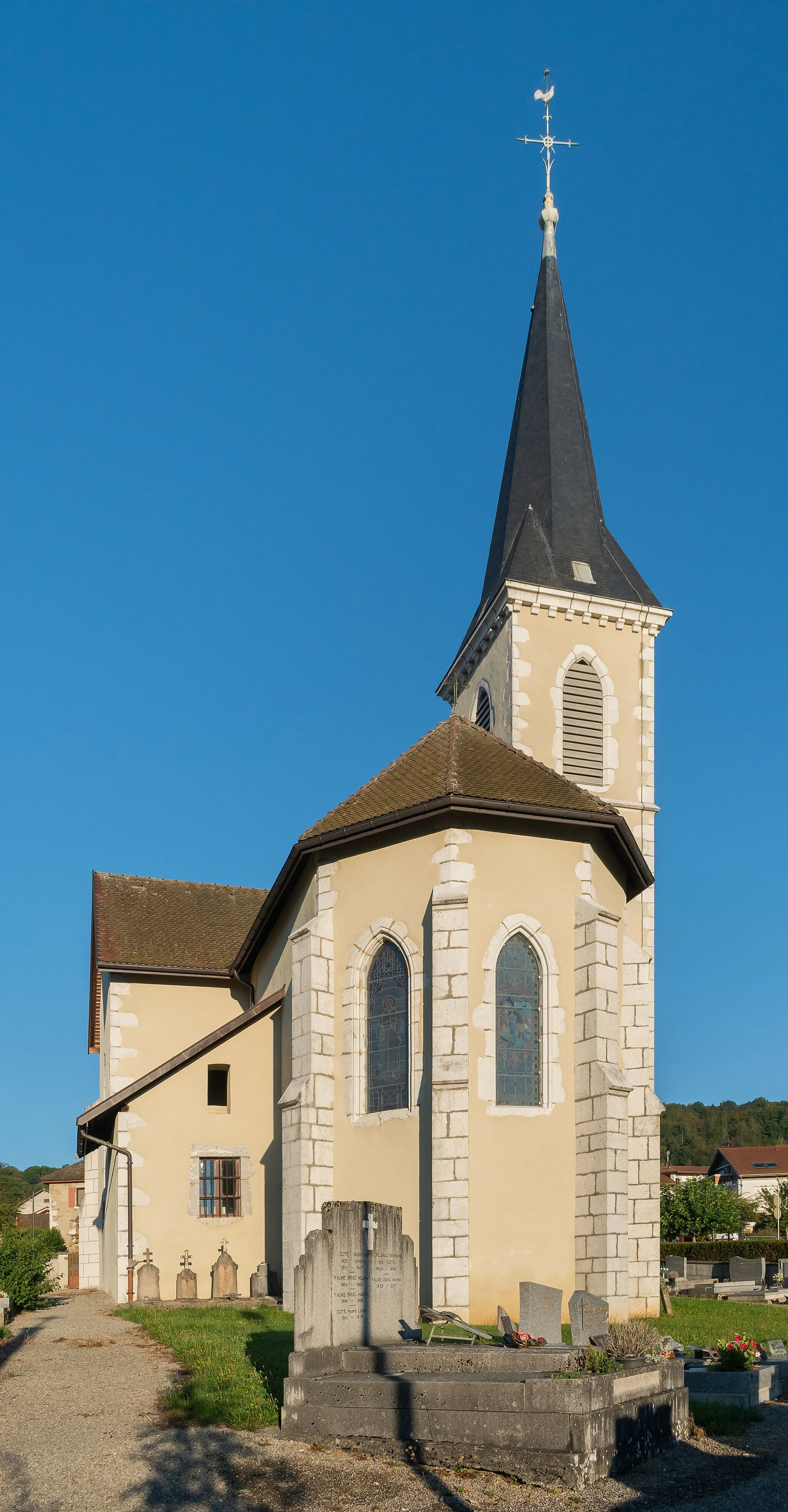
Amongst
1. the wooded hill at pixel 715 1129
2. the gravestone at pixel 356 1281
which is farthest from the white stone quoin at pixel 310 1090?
the wooded hill at pixel 715 1129

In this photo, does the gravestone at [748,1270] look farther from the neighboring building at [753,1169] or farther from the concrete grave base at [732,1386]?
the neighboring building at [753,1169]

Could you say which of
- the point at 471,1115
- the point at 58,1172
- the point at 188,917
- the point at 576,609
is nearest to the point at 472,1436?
the point at 471,1115

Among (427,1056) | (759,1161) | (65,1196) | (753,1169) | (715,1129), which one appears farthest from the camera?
(715,1129)

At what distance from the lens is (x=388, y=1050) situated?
55.0 ft

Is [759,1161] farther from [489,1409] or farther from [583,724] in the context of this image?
[489,1409]

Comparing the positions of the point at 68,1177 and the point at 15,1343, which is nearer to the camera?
the point at 15,1343

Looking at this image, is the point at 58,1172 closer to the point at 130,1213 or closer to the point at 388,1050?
the point at 130,1213

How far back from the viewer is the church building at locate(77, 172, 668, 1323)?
15594 millimetres

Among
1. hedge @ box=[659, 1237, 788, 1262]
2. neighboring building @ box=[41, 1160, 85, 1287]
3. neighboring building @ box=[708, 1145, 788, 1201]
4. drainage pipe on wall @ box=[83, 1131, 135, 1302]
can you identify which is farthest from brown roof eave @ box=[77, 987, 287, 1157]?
neighboring building @ box=[708, 1145, 788, 1201]

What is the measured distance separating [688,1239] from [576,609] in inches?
1110

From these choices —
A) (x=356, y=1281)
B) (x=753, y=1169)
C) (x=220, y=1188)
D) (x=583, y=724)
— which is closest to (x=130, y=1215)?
(x=220, y=1188)

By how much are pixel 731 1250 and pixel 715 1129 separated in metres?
103

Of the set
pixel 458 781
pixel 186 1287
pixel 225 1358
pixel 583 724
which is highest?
pixel 583 724

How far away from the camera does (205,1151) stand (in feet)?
69.4
